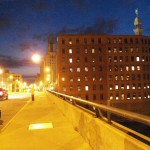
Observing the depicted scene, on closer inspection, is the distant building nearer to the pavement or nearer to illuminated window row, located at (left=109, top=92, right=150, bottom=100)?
illuminated window row, located at (left=109, top=92, right=150, bottom=100)

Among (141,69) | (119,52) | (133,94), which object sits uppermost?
(119,52)

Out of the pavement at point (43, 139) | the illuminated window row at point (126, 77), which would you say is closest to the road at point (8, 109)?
the pavement at point (43, 139)

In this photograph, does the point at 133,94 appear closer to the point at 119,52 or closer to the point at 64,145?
the point at 119,52

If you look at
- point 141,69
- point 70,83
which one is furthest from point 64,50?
point 141,69

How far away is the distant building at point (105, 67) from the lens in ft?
342

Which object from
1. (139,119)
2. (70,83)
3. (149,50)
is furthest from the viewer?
(149,50)

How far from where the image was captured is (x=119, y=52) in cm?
10938

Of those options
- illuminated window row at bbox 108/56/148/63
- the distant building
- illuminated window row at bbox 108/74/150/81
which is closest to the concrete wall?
the distant building

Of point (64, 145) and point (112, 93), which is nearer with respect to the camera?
point (64, 145)

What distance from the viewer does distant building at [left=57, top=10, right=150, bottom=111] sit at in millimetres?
104375

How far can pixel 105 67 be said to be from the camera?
355ft

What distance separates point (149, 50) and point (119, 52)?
12424 millimetres

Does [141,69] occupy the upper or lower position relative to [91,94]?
upper

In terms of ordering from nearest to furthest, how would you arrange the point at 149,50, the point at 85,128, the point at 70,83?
the point at 85,128 < the point at 70,83 < the point at 149,50
